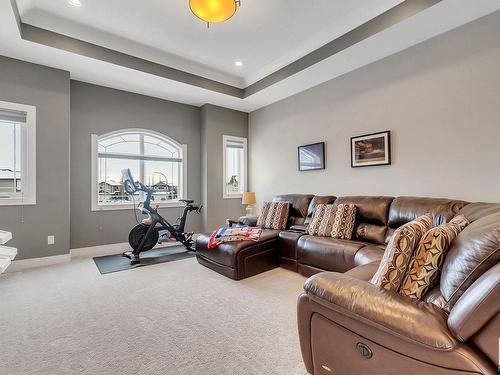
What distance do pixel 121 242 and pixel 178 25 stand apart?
12.1 feet

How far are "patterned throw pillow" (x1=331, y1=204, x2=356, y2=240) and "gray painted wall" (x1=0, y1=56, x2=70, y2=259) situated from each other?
399 centimetres

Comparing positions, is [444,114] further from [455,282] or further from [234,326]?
[234,326]

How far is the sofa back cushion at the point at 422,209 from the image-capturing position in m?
2.65

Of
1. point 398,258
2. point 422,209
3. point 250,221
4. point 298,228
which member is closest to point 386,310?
point 398,258

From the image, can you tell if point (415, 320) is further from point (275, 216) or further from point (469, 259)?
point (275, 216)

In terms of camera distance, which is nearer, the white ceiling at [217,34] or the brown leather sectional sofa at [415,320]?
the brown leather sectional sofa at [415,320]

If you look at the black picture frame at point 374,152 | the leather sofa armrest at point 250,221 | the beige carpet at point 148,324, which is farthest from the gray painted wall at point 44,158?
the black picture frame at point 374,152

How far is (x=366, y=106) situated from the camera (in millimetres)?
3844

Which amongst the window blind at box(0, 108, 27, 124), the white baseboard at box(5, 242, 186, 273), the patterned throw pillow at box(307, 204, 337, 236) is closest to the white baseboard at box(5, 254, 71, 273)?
the white baseboard at box(5, 242, 186, 273)

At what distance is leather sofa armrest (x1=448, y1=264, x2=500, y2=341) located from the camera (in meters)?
0.89

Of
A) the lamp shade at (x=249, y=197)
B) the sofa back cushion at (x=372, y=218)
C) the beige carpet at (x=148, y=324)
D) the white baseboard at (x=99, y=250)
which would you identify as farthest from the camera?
the lamp shade at (x=249, y=197)

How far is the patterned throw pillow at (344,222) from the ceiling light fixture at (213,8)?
2.60m

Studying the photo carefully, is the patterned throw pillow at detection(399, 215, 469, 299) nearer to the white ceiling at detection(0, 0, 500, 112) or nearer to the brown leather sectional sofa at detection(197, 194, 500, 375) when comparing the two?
the brown leather sectional sofa at detection(197, 194, 500, 375)

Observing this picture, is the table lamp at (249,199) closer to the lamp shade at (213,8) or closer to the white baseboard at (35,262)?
the white baseboard at (35,262)
